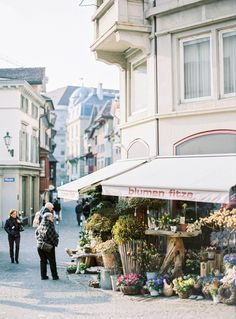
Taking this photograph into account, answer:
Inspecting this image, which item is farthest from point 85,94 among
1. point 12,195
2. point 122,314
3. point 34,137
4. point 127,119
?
point 122,314

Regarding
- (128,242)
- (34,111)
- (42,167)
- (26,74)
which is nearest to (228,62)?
(128,242)

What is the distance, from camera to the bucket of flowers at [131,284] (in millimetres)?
10359

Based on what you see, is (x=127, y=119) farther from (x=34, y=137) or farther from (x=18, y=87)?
(x=34, y=137)

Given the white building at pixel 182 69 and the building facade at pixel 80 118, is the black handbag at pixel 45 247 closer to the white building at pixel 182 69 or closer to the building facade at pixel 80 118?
the white building at pixel 182 69

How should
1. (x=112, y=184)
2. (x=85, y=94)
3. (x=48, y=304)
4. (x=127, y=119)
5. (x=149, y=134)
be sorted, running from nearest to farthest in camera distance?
1. (x=48, y=304)
2. (x=112, y=184)
3. (x=149, y=134)
4. (x=127, y=119)
5. (x=85, y=94)

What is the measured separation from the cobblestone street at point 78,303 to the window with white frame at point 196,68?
5272 mm

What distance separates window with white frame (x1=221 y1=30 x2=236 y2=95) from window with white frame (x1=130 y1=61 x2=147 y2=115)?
2.86m

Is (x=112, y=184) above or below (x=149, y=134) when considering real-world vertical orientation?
below

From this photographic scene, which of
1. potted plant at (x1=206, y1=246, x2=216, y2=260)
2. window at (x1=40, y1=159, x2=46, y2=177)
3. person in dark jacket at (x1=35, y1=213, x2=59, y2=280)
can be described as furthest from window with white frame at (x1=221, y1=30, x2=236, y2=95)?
window at (x1=40, y1=159, x2=46, y2=177)

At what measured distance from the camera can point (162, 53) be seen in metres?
12.5

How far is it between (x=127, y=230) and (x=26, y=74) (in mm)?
30462

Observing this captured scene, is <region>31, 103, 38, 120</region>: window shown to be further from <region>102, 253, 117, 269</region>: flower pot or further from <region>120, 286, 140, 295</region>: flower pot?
<region>120, 286, 140, 295</region>: flower pot

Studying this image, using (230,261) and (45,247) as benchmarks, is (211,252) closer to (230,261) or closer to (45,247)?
(230,261)

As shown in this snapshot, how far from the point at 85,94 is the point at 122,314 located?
9729cm
